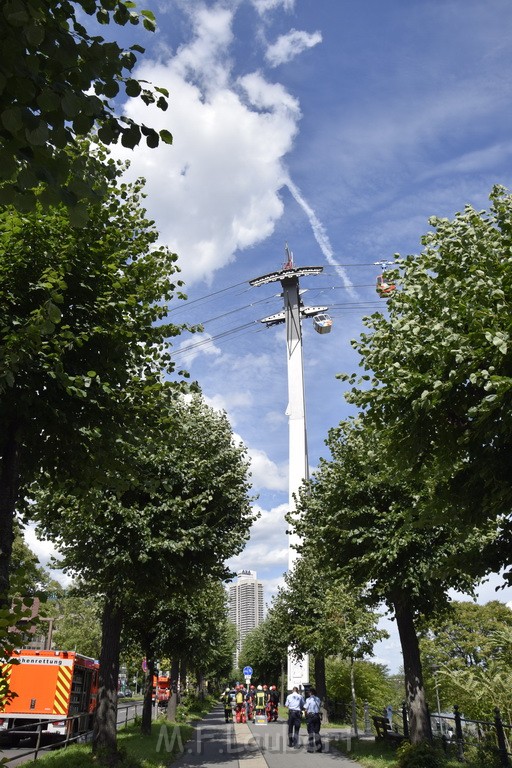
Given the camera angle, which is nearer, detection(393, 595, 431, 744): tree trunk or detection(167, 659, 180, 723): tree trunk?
detection(393, 595, 431, 744): tree trunk

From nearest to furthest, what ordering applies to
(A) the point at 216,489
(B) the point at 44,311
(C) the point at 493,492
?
(B) the point at 44,311 < (C) the point at 493,492 < (A) the point at 216,489

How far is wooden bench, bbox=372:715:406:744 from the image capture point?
16109 mm

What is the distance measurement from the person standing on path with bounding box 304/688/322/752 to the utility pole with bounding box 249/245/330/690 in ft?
81.6

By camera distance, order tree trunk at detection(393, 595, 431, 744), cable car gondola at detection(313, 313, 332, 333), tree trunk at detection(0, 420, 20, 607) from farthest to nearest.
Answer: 1. cable car gondola at detection(313, 313, 332, 333)
2. tree trunk at detection(393, 595, 431, 744)
3. tree trunk at detection(0, 420, 20, 607)

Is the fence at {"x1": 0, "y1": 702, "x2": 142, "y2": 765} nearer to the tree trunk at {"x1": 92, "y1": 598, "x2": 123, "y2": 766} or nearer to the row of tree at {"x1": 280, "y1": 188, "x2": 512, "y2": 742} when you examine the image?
the tree trunk at {"x1": 92, "y1": 598, "x2": 123, "y2": 766}

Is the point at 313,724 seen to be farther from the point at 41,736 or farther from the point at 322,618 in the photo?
the point at 322,618

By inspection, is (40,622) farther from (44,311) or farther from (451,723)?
(451,723)

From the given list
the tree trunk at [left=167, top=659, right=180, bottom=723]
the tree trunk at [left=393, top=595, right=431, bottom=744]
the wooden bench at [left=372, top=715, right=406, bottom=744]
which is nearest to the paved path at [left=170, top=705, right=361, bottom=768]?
the wooden bench at [left=372, top=715, right=406, bottom=744]

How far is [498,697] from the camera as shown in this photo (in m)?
12.4

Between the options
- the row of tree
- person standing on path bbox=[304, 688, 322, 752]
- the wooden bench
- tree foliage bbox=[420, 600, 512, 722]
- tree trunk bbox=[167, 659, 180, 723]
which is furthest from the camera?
tree trunk bbox=[167, 659, 180, 723]

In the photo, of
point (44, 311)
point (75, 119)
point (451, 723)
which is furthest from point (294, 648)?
point (75, 119)

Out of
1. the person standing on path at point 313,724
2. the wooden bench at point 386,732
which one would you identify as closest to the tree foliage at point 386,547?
the wooden bench at point 386,732

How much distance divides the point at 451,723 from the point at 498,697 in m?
3.92

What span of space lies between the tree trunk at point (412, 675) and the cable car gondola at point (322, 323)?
56600 mm
